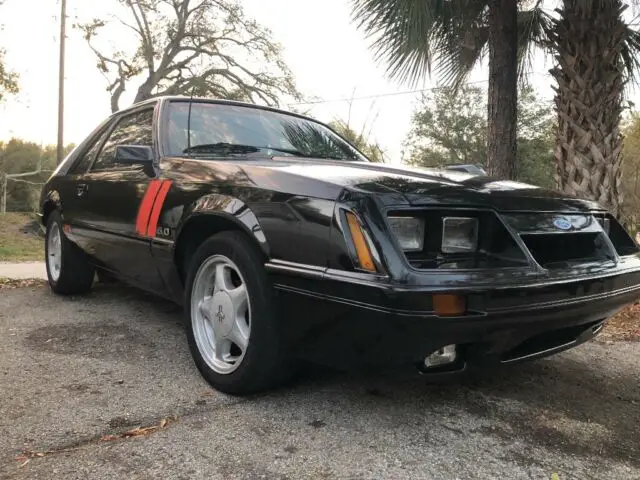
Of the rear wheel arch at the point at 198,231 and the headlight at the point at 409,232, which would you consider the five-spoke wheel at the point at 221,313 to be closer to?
the rear wheel arch at the point at 198,231

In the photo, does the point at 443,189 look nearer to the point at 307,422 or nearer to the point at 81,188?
the point at 307,422

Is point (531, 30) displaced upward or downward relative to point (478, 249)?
upward

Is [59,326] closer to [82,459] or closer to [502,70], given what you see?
[82,459]

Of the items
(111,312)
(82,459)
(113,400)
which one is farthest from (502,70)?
(82,459)

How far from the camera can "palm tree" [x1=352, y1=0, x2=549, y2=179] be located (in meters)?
5.50

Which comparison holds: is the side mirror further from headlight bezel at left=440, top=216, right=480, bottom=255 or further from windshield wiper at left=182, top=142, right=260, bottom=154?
headlight bezel at left=440, top=216, right=480, bottom=255

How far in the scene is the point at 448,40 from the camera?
6594mm

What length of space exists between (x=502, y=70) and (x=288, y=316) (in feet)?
15.0

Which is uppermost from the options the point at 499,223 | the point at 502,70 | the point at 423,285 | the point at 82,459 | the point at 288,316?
the point at 502,70

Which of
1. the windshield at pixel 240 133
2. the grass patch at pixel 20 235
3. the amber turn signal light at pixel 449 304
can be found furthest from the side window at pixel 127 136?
the grass patch at pixel 20 235

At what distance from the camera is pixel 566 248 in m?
2.53

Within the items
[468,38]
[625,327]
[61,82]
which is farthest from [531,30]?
[61,82]

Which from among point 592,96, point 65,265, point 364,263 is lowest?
point 65,265

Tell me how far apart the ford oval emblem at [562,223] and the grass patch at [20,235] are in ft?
48.8
